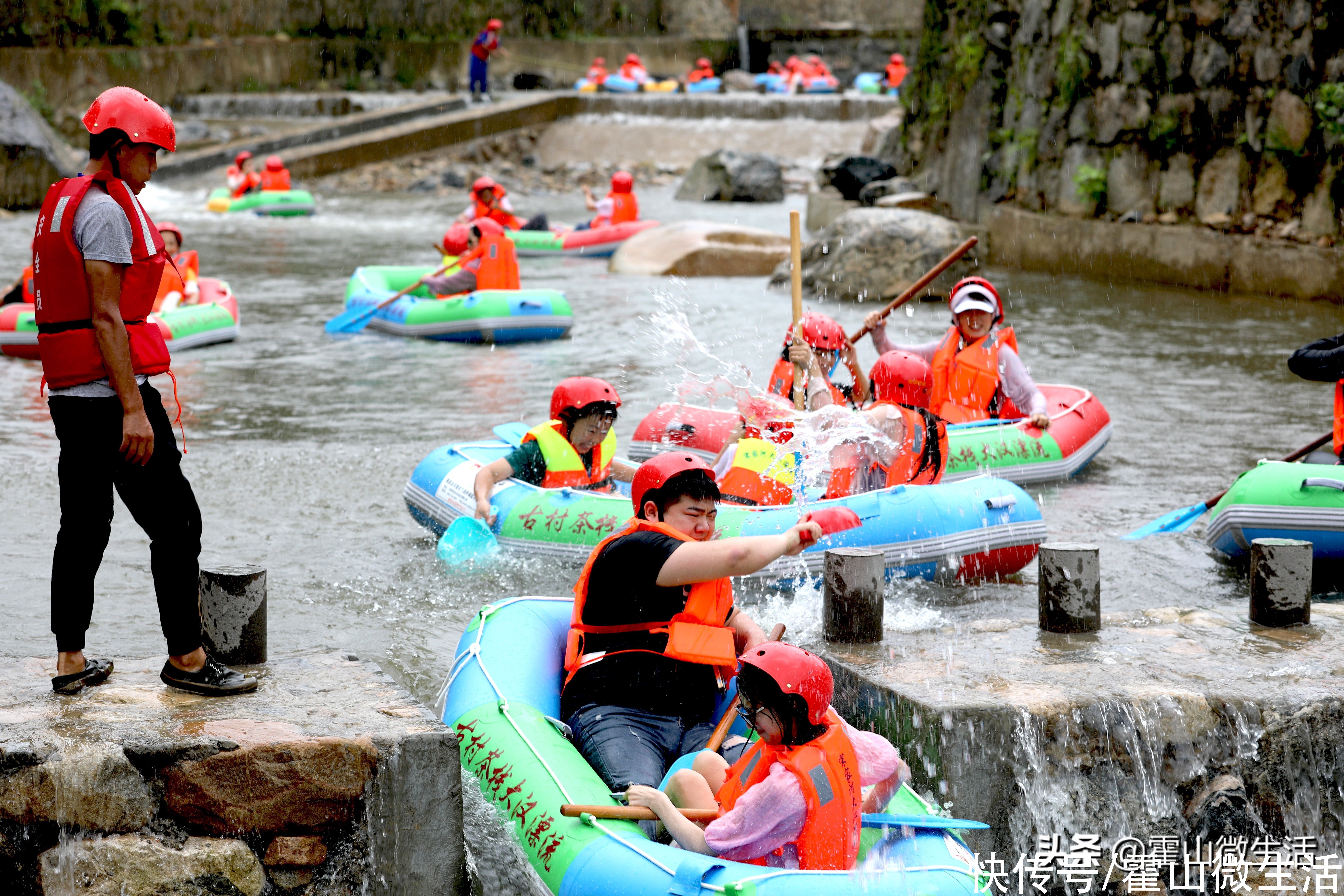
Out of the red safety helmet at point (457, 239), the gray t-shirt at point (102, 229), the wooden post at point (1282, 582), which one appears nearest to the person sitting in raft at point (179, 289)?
the red safety helmet at point (457, 239)

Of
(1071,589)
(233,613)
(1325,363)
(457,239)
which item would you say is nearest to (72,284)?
(233,613)

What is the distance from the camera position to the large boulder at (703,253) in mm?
17406

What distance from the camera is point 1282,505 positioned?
20.5 ft

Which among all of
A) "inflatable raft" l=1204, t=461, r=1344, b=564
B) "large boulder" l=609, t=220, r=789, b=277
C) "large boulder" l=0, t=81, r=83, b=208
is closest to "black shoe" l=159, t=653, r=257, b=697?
"inflatable raft" l=1204, t=461, r=1344, b=564

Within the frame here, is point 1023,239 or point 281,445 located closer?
point 281,445

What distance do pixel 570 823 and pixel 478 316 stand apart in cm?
968

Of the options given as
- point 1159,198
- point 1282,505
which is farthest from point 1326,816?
point 1159,198

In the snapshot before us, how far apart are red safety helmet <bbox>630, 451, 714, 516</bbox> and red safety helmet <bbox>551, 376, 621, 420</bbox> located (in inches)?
78.2

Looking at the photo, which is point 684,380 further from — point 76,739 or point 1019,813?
point 76,739

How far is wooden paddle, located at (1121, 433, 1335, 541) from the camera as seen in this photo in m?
6.88

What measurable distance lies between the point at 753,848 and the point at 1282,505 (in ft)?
12.6

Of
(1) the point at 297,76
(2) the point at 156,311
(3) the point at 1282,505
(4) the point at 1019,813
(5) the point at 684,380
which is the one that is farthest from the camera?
(1) the point at 297,76

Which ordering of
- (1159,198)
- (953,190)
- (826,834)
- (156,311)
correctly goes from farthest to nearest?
(953,190) → (1159,198) → (156,311) → (826,834)

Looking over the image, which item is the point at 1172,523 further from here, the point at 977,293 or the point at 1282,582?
the point at 1282,582
